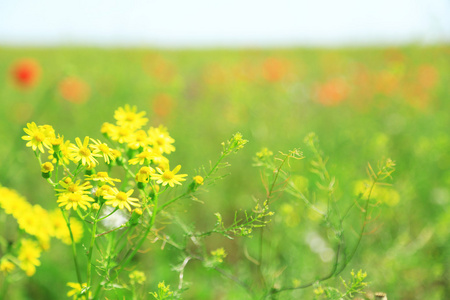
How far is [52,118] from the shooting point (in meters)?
3.89

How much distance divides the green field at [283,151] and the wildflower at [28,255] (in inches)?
14.1

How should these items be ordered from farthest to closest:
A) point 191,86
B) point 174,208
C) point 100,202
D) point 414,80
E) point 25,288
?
point 191,86 → point 414,80 → point 25,288 → point 174,208 → point 100,202

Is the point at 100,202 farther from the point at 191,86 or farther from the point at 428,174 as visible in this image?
the point at 191,86

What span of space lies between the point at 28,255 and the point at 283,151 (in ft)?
5.55

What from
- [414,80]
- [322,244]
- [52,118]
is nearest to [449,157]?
[322,244]

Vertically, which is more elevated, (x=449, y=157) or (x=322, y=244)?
(x=449, y=157)

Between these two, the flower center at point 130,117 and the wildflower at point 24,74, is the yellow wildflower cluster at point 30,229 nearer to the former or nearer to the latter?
the flower center at point 130,117

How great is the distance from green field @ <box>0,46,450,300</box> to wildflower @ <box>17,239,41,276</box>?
1.17 ft

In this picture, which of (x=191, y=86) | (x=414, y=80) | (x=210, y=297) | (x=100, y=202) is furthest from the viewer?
(x=191, y=86)

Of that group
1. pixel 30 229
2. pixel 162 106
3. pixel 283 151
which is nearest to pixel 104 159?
pixel 30 229

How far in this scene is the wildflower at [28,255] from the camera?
116 cm

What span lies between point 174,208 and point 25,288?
1.17m

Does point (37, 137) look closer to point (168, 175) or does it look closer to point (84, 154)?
point (84, 154)

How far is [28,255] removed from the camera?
1170 millimetres
